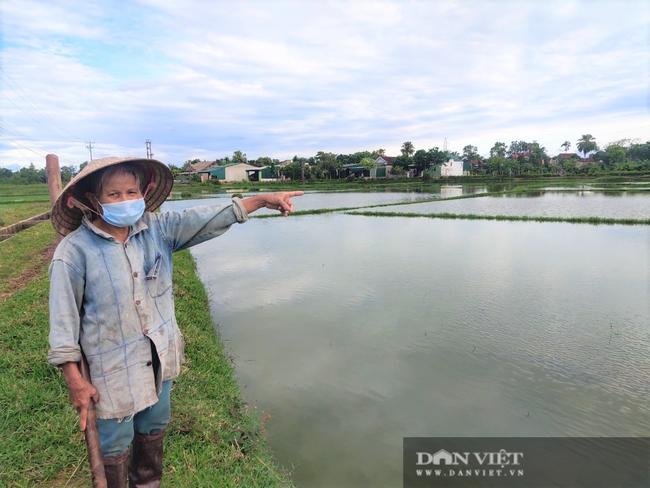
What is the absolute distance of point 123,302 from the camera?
5.08ft

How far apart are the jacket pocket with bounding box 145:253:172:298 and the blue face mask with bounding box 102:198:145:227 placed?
8.1 inches

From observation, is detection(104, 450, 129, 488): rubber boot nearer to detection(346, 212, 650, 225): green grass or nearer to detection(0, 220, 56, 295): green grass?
detection(0, 220, 56, 295): green grass

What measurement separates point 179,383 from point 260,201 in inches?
85.0

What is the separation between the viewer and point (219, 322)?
5.22 metres

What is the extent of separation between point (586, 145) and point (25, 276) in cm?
8431

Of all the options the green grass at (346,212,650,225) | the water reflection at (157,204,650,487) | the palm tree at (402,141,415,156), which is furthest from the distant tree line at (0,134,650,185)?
the water reflection at (157,204,650,487)

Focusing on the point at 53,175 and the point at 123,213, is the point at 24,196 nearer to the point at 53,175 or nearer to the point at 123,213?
the point at 53,175

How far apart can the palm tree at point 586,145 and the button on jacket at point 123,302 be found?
84.8 meters

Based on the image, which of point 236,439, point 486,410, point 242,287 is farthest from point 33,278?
point 486,410

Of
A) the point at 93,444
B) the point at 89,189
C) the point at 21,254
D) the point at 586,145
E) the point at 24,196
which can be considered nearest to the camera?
the point at 93,444

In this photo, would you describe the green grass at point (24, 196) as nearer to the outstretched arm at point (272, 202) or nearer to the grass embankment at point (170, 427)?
the grass embankment at point (170, 427)

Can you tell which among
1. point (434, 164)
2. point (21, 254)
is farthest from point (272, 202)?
point (434, 164)

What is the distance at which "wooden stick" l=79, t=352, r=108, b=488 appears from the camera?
1.52 m

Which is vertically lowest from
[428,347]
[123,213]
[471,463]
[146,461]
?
[471,463]
